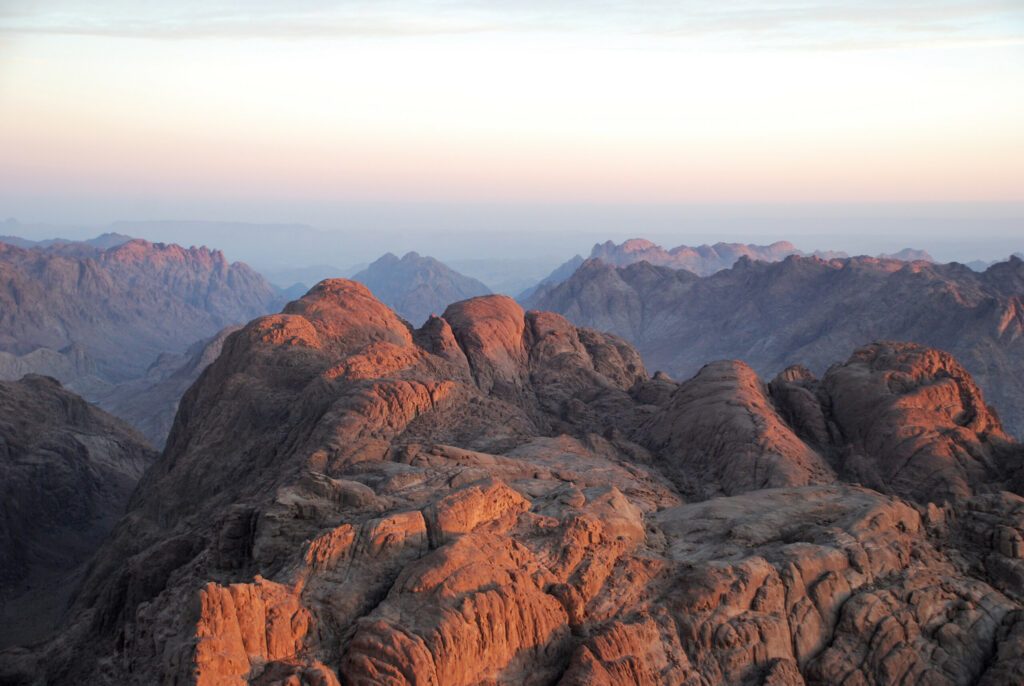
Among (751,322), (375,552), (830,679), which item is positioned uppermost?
(375,552)

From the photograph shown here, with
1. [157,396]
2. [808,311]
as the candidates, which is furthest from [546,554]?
[808,311]

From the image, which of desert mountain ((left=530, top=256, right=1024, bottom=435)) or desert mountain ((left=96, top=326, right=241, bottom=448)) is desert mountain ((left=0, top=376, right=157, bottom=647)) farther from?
desert mountain ((left=530, top=256, right=1024, bottom=435))

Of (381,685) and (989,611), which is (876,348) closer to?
(989,611)

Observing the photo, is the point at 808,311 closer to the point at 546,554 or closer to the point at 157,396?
the point at 157,396

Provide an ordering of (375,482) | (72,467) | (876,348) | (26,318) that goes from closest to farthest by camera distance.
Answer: (375,482) < (876,348) < (72,467) < (26,318)

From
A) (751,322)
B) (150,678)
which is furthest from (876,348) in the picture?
(751,322)

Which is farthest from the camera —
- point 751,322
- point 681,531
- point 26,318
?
point 26,318
